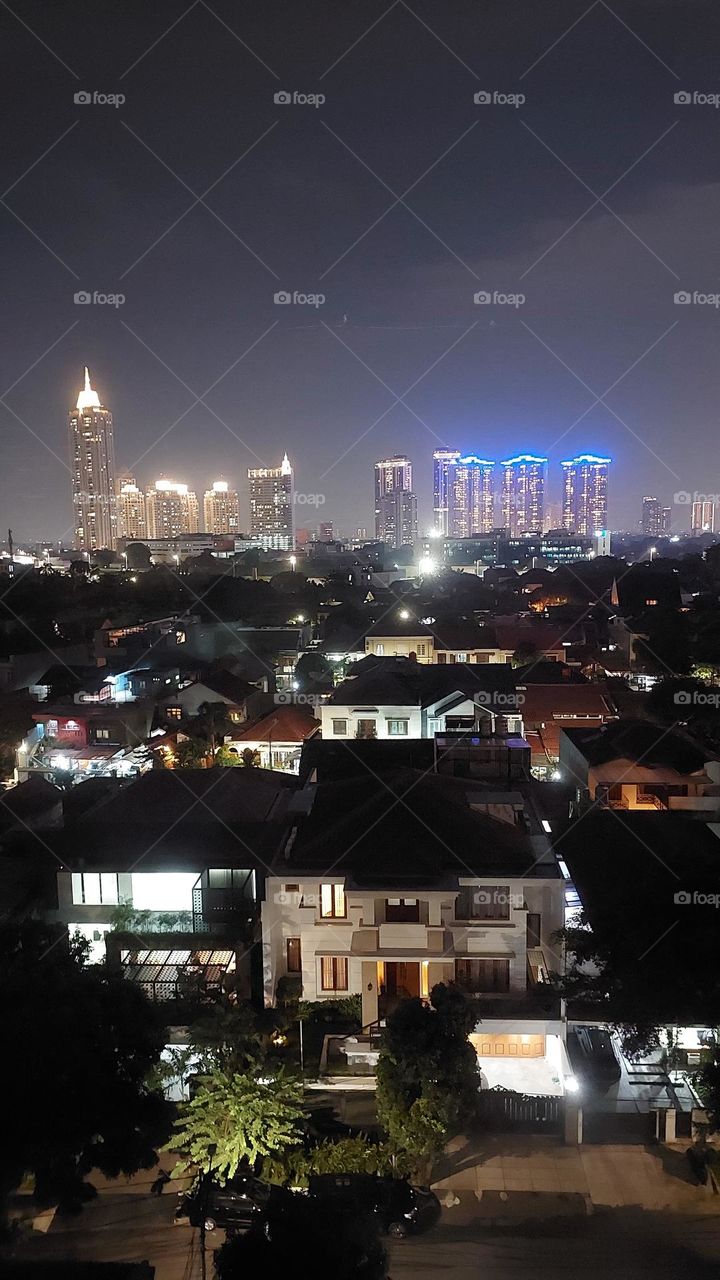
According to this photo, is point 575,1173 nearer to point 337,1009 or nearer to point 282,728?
point 337,1009

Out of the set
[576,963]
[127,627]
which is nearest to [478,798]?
[576,963]

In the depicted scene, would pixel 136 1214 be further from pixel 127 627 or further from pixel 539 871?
pixel 127 627

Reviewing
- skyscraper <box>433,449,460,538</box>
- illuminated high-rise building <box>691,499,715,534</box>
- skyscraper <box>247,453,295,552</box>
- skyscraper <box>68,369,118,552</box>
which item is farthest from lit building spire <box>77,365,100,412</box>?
illuminated high-rise building <box>691,499,715,534</box>

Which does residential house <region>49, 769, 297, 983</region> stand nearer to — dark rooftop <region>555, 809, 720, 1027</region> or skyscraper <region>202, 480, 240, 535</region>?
dark rooftop <region>555, 809, 720, 1027</region>

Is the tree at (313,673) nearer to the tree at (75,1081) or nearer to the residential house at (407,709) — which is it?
the residential house at (407,709)

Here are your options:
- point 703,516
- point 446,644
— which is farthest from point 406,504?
point 446,644

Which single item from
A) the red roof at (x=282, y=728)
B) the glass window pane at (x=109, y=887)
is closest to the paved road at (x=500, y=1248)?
the glass window pane at (x=109, y=887)
